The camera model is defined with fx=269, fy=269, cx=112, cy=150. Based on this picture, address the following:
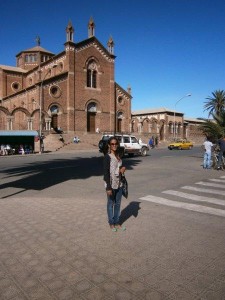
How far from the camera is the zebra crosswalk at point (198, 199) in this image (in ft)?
22.7

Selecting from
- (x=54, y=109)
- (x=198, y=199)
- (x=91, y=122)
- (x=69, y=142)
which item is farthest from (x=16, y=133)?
→ (x=198, y=199)

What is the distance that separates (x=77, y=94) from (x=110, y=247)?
124ft

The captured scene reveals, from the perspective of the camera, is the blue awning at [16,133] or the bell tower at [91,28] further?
the bell tower at [91,28]

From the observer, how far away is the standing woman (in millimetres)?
5188

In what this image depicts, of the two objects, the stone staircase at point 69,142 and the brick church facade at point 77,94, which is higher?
the brick church facade at point 77,94

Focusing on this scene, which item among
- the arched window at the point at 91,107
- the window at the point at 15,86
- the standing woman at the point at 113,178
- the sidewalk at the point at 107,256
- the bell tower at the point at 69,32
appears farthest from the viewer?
the window at the point at 15,86

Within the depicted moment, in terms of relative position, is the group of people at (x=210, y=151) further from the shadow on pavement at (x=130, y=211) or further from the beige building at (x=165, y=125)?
the beige building at (x=165, y=125)

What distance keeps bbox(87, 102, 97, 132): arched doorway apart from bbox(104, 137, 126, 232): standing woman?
37646 millimetres

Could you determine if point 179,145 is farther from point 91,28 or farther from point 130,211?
point 130,211

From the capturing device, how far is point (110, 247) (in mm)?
Result: 4582

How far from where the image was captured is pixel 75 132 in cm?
3953

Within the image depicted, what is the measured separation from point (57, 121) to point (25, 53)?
78.0ft

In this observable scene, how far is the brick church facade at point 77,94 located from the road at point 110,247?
28.0 metres

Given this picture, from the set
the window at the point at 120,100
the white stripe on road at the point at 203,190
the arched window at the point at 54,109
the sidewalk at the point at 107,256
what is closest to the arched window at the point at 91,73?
the window at the point at 120,100
